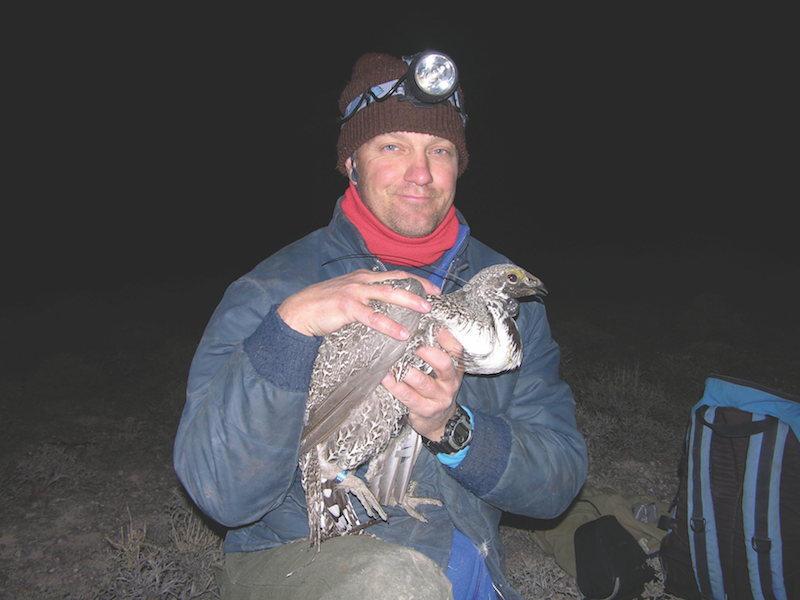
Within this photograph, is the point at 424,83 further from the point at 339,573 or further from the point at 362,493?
the point at 339,573

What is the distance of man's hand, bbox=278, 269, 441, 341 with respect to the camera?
5.94 ft

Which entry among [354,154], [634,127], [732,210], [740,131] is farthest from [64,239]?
[740,131]

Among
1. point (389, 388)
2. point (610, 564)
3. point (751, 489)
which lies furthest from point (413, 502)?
point (751, 489)

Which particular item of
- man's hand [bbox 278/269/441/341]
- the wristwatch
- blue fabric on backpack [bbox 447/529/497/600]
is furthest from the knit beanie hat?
blue fabric on backpack [bbox 447/529/497/600]

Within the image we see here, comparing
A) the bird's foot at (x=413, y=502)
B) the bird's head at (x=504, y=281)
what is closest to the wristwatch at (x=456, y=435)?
the bird's foot at (x=413, y=502)

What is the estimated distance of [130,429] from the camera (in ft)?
22.0

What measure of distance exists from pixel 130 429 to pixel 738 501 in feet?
24.5

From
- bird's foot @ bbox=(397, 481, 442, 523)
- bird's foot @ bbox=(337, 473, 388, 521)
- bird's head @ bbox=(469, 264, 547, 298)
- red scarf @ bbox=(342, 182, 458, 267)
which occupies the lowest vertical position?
bird's foot @ bbox=(397, 481, 442, 523)

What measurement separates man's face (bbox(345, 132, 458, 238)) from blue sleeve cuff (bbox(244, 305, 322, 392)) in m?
1.08

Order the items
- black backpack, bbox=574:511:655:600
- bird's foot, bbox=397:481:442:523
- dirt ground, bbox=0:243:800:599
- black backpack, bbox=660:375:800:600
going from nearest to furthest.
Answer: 1. bird's foot, bbox=397:481:442:523
2. black backpack, bbox=660:375:800:600
3. black backpack, bbox=574:511:655:600
4. dirt ground, bbox=0:243:800:599

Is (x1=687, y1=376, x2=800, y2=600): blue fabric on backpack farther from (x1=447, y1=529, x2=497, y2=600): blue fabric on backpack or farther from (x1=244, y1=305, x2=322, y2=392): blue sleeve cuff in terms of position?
(x1=244, y1=305, x2=322, y2=392): blue sleeve cuff

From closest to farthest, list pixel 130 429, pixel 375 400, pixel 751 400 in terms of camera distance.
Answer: pixel 375 400, pixel 751 400, pixel 130 429

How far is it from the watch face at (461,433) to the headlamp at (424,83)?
5.97 feet

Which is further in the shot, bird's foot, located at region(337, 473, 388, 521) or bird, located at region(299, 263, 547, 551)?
bird's foot, located at region(337, 473, 388, 521)
